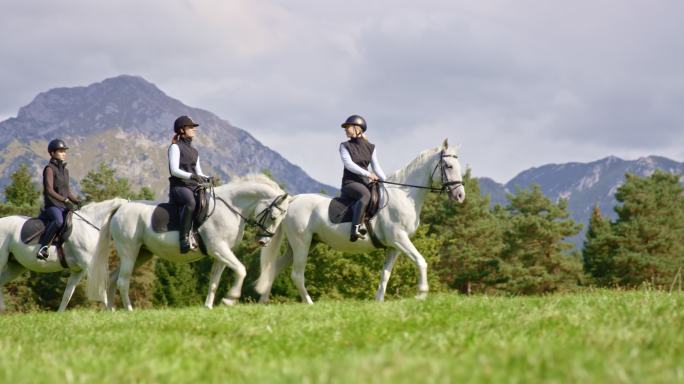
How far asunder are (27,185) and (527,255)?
41.8 m

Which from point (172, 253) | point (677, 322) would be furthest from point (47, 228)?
point (677, 322)

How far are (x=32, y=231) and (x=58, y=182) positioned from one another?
150 cm

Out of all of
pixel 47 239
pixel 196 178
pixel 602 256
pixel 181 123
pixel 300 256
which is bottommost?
pixel 47 239

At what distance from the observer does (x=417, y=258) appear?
13.8 m

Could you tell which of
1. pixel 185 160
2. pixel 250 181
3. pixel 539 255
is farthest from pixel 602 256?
pixel 185 160

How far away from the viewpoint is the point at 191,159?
15211 millimetres

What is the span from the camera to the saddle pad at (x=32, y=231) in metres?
17.3

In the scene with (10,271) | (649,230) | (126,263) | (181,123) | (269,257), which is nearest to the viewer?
(181,123)

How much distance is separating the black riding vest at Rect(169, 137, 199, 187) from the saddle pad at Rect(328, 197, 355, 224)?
287 cm

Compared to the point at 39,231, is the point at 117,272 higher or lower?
lower

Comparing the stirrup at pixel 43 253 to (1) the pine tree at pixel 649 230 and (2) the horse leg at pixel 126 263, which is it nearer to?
(2) the horse leg at pixel 126 263

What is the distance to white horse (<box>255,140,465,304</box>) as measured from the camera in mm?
14438

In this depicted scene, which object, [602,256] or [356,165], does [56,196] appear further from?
[602,256]

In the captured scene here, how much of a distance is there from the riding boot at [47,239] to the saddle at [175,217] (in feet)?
10.7
